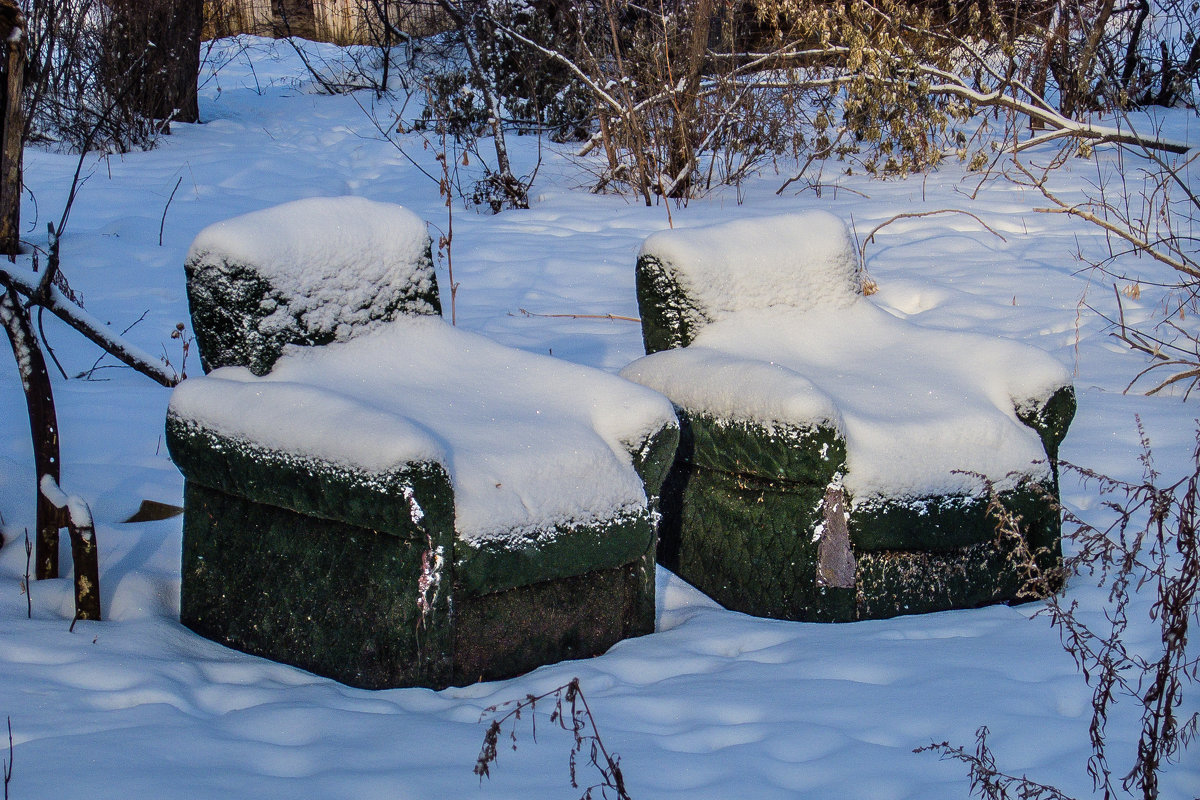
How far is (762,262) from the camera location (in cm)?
325

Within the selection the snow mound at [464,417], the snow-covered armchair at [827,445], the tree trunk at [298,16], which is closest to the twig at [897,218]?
the snow-covered armchair at [827,445]

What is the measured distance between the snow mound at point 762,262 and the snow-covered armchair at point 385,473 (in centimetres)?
56

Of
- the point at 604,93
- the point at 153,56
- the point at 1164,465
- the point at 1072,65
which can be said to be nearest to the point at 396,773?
the point at 1164,465

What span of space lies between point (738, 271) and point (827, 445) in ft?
2.58

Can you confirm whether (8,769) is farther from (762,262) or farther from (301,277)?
(762,262)

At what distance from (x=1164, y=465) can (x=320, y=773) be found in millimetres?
3031

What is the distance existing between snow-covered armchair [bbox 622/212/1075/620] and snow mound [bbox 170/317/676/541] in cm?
29

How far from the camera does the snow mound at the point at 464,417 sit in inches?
88.4

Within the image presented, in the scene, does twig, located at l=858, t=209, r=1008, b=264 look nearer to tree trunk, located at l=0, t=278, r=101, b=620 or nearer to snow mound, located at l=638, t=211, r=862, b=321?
snow mound, located at l=638, t=211, r=862, b=321

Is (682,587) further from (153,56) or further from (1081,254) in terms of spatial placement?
(153,56)

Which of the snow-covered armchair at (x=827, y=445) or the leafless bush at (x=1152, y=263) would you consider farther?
the leafless bush at (x=1152, y=263)

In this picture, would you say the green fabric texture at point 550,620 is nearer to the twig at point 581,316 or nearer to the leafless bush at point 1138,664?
the leafless bush at point 1138,664

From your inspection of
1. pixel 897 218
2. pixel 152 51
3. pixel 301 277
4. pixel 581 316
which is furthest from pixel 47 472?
pixel 152 51

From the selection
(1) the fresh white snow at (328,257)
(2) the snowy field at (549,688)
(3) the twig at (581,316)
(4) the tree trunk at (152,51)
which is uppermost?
(4) the tree trunk at (152,51)
